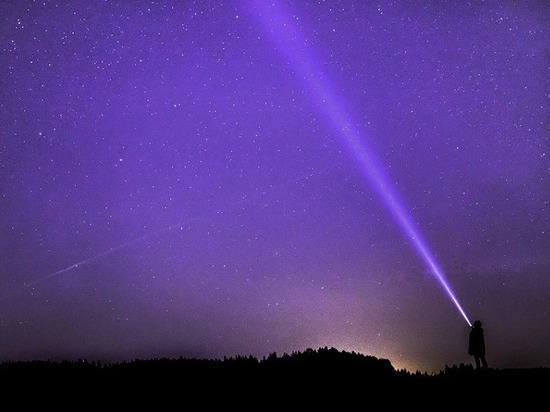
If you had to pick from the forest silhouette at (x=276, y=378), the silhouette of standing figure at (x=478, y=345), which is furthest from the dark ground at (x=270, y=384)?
the silhouette of standing figure at (x=478, y=345)

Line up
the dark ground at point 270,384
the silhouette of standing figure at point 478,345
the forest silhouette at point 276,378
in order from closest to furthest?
1. the dark ground at point 270,384
2. the forest silhouette at point 276,378
3. the silhouette of standing figure at point 478,345

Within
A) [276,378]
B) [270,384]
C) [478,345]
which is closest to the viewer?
[270,384]

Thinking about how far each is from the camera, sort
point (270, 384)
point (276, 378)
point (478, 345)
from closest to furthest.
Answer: point (270, 384) → point (276, 378) → point (478, 345)

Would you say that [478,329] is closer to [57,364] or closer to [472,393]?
[472,393]

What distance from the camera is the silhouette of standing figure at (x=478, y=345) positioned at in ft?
44.9

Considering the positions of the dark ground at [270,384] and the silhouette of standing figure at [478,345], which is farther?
the silhouette of standing figure at [478,345]

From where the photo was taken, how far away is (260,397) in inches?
425

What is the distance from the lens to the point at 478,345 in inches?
541

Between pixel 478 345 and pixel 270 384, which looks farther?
pixel 478 345

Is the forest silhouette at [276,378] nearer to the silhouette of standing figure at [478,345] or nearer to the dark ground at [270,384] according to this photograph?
the dark ground at [270,384]

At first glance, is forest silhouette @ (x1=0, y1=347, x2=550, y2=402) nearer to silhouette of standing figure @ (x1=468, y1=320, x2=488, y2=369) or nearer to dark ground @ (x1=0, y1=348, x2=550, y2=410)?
dark ground @ (x1=0, y1=348, x2=550, y2=410)

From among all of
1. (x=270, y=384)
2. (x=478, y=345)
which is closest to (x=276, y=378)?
(x=270, y=384)

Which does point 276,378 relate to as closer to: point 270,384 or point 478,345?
point 270,384

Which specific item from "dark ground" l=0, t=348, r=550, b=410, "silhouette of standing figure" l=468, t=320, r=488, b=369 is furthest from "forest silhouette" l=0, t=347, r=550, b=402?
"silhouette of standing figure" l=468, t=320, r=488, b=369
